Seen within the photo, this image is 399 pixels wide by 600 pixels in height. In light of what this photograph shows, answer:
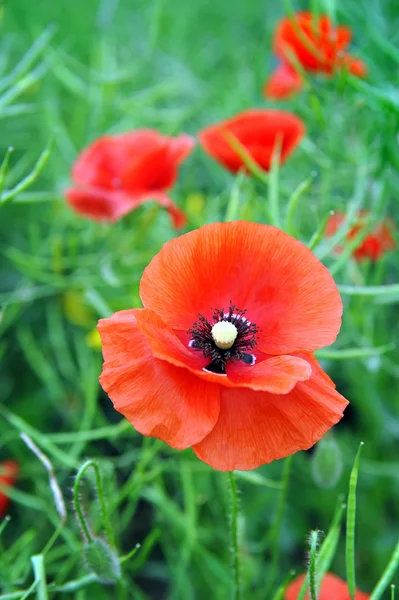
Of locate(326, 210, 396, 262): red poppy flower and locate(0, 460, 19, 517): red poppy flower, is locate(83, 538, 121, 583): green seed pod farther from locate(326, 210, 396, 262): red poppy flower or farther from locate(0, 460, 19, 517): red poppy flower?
locate(326, 210, 396, 262): red poppy flower

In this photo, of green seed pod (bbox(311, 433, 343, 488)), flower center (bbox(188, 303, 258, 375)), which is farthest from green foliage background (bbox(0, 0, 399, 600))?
flower center (bbox(188, 303, 258, 375))

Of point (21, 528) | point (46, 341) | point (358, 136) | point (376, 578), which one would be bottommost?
point (376, 578)

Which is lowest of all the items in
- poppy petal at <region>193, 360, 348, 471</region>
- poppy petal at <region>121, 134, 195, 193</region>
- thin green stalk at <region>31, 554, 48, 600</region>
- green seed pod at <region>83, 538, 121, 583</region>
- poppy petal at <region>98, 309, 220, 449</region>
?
green seed pod at <region>83, 538, 121, 583</region>

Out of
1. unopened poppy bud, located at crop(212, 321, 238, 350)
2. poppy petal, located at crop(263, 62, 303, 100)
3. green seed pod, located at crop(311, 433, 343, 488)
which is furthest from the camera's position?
poppy petal, located at crop(263, 62, 303, 100)

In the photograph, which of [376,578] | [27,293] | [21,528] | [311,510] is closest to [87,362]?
[27,293]

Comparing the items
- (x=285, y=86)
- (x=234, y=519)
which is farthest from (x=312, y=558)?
(x=285, y=86)

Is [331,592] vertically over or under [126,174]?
under

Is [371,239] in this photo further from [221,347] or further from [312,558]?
[312,558]

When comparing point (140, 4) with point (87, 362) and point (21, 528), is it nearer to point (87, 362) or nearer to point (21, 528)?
point (87, 362)
